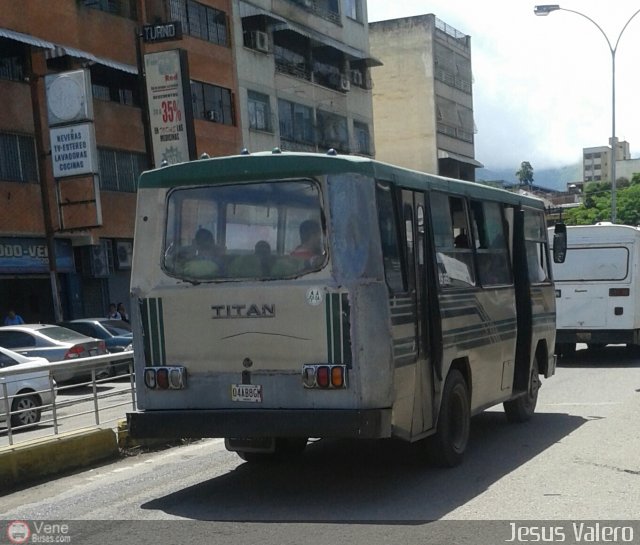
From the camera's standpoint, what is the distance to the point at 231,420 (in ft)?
27.6

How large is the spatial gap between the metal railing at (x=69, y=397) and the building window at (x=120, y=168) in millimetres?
21634

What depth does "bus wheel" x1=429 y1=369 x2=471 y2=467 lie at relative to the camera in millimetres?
9477

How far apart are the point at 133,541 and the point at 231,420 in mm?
1480

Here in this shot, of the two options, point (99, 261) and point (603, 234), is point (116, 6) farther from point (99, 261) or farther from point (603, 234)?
point (603, 234)

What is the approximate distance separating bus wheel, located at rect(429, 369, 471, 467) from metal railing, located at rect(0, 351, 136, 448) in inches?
143

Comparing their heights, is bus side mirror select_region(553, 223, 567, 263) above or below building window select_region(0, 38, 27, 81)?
below

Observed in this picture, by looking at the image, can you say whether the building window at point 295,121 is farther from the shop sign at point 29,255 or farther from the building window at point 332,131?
the shop sign at point 29,255

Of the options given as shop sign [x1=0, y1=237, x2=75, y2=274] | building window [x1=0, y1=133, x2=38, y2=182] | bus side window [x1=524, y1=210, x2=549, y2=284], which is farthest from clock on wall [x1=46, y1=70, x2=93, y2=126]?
bus side window [x1=524, y1=210, x2=549, y2=284]

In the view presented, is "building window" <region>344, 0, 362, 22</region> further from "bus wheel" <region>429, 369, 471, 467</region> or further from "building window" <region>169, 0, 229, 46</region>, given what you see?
"bus wheel" <region>429, 369, 471, 467</region>

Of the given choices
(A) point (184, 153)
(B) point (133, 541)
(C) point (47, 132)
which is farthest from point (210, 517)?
(C) point (47, 132)

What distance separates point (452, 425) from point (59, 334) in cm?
1453

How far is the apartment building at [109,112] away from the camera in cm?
3000

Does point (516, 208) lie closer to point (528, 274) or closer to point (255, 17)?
point (528, 274)

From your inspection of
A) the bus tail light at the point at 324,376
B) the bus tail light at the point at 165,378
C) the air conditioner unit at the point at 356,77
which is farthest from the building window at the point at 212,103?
the bus tail light at the point at 324,376
